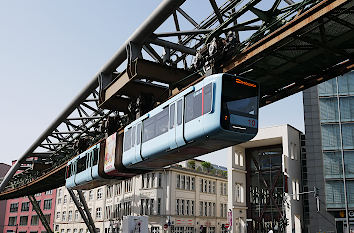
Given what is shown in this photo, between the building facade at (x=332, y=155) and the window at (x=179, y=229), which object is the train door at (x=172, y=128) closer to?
the building facade at (x=332, y=155)

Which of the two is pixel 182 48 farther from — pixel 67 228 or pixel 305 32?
pixel 67 228

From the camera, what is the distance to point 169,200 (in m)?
58.8

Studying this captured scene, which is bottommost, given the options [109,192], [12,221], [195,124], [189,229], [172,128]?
[12,221]

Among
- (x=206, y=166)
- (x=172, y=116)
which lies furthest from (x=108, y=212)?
(x=172, y=116)

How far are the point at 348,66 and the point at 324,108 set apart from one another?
132 feet

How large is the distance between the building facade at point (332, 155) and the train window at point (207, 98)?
39.7 m

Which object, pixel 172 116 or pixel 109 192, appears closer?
pixel 172 116

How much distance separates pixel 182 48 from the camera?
18.9 metres

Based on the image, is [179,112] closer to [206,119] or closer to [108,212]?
[206,119]

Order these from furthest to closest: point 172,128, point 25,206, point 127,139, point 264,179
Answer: point 25,206
point 264,179
point 127,139
point 172,128

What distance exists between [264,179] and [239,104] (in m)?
51.5

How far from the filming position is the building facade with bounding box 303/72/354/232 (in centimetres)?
5028

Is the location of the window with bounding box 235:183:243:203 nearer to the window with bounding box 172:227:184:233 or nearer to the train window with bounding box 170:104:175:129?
the window with bounding box 172:227:184:233

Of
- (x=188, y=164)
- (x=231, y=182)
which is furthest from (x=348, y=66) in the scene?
(x=188, y=164)
